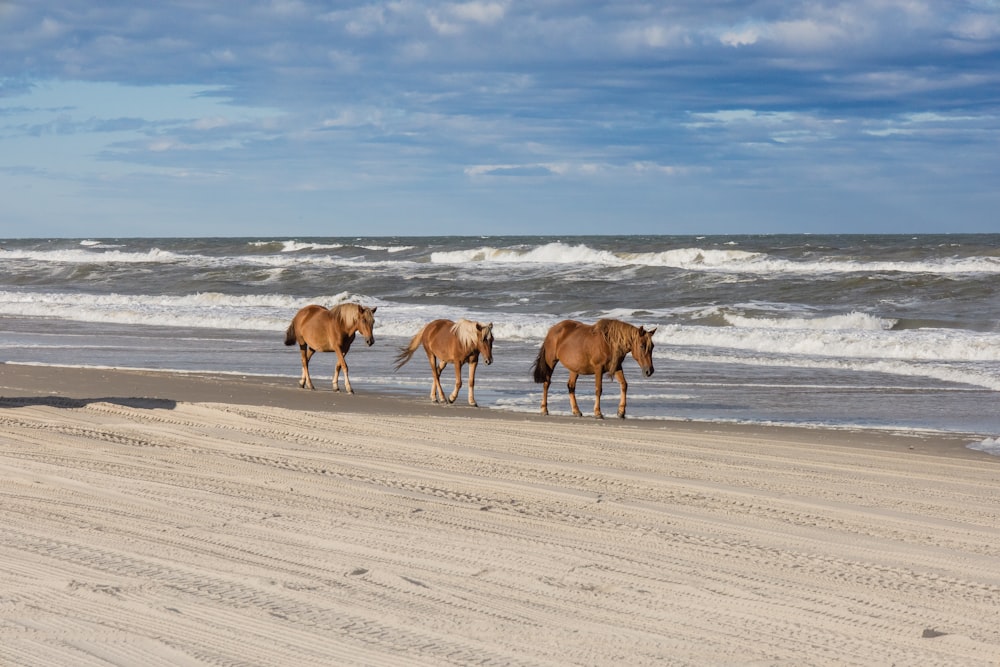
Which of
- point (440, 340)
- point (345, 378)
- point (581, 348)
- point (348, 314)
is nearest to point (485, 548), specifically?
point (581, 348)

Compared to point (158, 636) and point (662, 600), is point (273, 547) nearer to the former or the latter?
point (158, 636)

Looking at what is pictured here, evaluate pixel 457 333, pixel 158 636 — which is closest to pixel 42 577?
pixel 158 636

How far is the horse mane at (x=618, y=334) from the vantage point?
11461mm

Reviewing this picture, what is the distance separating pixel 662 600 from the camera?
14.9 ft

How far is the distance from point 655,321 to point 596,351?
1292 cm

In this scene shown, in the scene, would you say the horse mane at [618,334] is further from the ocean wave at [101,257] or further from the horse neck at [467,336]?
the ocean wave at [101,257]

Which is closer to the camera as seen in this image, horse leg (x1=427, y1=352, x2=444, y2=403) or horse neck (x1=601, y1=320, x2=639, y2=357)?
horse neck (x1=601, y1=320, x2=639, y2=357)

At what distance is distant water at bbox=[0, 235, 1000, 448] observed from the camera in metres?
13.2

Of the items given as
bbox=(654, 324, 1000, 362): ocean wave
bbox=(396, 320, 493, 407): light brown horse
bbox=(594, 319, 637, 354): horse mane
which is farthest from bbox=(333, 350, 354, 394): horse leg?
bbox=(654, 324, 1000, 362): ocean wave

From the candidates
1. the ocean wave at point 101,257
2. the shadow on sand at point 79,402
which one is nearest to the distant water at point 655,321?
the shadow on sand at point 79,402

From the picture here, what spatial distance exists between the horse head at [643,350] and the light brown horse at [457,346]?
5.53 ft

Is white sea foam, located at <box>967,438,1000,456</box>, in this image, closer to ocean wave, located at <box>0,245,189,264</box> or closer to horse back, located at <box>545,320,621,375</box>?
horse back, located at <box>545,320,621,375</box>

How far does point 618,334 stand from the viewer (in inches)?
453

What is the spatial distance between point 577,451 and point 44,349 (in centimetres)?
1272
